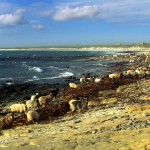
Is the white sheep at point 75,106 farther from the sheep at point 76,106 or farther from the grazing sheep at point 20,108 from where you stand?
the grazing sheep at point 20,108

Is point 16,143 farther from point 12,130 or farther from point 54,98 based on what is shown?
point 54,98

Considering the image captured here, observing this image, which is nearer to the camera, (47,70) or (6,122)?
(6,122)

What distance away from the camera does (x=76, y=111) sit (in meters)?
19.8

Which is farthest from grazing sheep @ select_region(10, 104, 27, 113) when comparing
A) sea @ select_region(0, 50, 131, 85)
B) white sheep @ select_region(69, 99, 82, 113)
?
sea @ select_region(0, 50, 131, 85)

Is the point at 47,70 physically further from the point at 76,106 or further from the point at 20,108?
the point at 76,106

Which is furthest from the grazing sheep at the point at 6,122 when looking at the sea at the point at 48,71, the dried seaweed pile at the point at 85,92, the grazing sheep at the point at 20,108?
the sea at the point at 48,71

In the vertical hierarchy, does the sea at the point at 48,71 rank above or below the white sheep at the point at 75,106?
below

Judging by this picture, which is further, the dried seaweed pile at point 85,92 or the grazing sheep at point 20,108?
the dried seaweed pile at point 85,92

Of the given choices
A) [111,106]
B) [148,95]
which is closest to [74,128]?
[111,106]

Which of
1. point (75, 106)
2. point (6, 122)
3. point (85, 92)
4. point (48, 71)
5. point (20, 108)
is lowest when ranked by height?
point (48, 71)

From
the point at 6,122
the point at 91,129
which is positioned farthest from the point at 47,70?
the point at 91,129

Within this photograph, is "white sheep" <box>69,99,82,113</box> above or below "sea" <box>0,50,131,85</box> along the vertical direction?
above

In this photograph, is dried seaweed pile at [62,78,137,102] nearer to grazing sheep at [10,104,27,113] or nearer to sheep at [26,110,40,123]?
grazing sheep at [10,104,27,113]

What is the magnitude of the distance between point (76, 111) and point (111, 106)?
198cm
